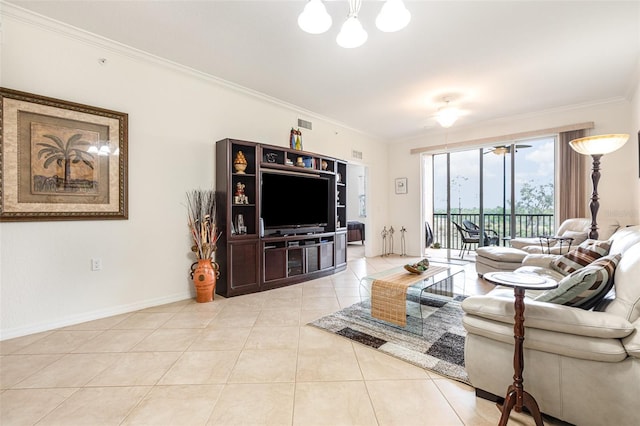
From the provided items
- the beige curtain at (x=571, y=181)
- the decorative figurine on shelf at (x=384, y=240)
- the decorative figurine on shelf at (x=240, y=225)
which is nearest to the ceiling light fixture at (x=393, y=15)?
the decorative figurine on shelf at (x=240, y=225)

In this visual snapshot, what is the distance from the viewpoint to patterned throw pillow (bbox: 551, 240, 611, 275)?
2.32 m

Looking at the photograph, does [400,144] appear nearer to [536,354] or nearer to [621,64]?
[621,64]

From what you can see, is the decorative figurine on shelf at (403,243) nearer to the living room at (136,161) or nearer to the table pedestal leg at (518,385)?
the living room at (136,161)

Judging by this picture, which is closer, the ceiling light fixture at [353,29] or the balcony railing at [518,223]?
the ceiling light fixture at [353,29]

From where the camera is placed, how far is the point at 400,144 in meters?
6.79

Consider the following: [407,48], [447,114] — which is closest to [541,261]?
[447,114]

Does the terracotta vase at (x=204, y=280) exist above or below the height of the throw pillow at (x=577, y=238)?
below

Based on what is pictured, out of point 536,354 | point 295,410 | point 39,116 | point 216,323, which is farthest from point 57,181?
point 536,354

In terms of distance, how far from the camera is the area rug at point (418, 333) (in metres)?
1.99

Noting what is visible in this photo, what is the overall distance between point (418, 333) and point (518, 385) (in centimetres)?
110

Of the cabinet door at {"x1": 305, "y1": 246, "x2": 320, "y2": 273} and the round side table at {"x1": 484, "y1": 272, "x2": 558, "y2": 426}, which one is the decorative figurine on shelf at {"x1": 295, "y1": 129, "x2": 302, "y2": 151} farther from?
the round side table at {"x1": 484, "y1": 272, "x2": 558, "y2": 426}

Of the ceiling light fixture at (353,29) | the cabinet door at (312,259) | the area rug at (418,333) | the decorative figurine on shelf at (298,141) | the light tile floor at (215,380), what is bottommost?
the light tile floor at (215,380)

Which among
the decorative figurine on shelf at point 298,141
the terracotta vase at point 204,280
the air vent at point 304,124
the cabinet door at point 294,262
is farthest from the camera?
the air vent at point 304,124

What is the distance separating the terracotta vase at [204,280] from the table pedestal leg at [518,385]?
2925 mm
